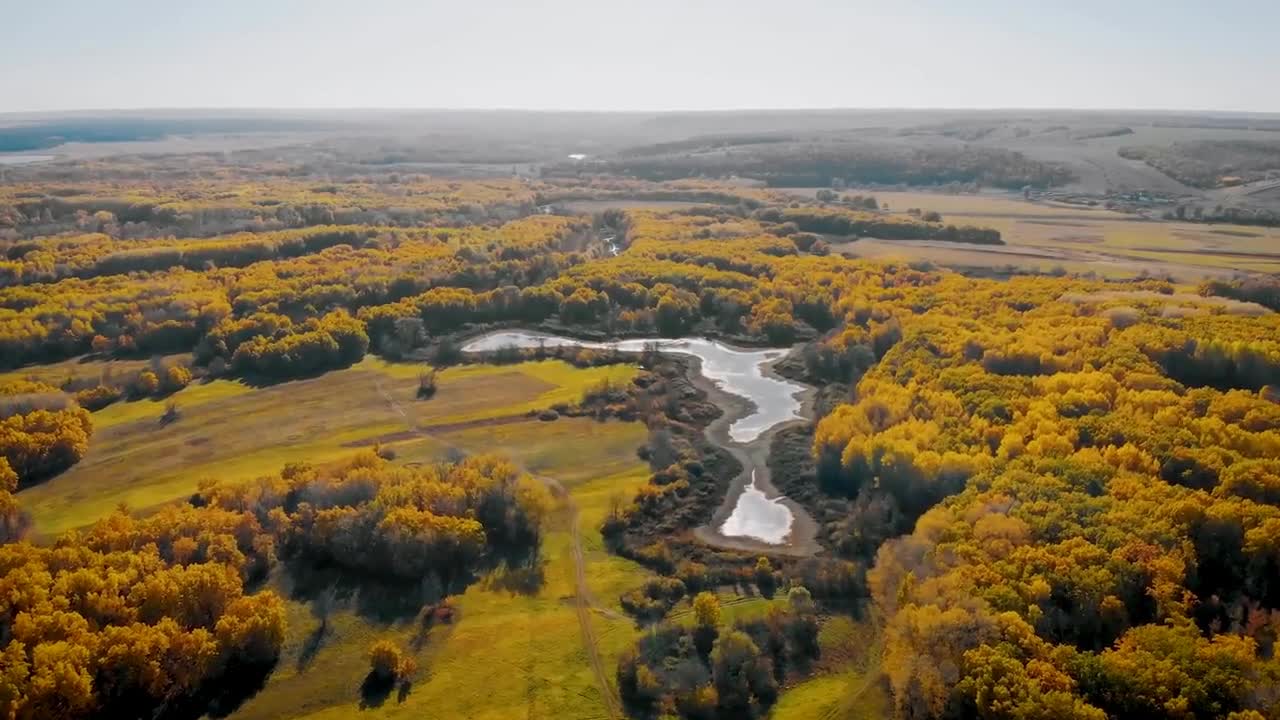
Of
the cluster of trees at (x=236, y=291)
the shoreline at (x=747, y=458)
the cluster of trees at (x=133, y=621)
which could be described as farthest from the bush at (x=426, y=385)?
the cluster of trees at (x=133, y=621)

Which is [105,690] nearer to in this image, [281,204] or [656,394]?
[656,394]

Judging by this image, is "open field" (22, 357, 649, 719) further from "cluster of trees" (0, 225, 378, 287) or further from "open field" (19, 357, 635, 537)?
"cluster of trees" (0, 225, 378, 287)

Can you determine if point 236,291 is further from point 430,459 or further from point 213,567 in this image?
point 213,567

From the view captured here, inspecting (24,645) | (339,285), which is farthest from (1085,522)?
(339,285)

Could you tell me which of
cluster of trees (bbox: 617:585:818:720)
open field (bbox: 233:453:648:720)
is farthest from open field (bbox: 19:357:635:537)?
cluster of trees (bbox: 617:585:818:720)

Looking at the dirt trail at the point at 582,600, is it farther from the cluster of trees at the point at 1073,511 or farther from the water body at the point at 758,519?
the cluster of trees at the point at 1073,511

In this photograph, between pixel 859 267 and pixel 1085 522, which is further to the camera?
pixel 859 267
